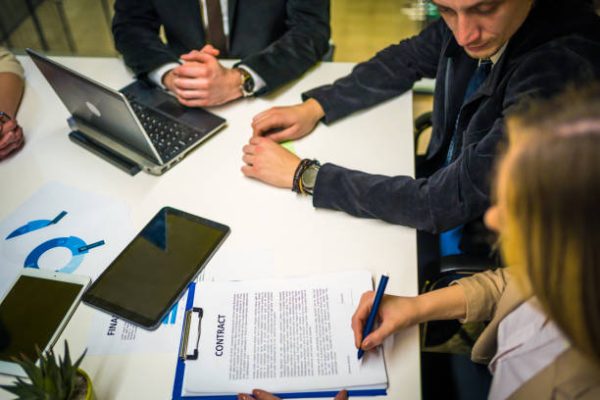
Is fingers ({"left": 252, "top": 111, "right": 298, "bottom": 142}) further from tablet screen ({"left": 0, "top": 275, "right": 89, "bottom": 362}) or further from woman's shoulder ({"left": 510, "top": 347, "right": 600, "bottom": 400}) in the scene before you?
woman's shoulder ({"left": 510, "top": 347, "right": 600, "bottom": 400})

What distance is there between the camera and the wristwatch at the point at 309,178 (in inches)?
41.1

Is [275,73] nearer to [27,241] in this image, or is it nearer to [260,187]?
[260,187]

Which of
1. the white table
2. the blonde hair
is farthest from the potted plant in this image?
the blonde hair

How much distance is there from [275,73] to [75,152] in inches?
23.0

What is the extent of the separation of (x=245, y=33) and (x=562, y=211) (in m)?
1.38

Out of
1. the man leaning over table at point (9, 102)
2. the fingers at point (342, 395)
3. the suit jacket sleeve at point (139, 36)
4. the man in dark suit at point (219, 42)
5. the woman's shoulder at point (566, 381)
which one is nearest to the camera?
the woman's shoulder at point (566, 381)

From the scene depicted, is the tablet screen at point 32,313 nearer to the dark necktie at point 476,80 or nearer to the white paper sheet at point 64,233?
the white paper sheet at point 64,233

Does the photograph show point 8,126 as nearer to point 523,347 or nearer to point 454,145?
point 454,145

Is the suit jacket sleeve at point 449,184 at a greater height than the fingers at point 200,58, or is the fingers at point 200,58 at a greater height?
the fingers at point 200,58

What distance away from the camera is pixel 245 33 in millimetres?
1635

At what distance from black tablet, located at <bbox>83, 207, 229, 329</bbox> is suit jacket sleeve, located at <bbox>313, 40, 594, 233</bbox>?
0.26 meters

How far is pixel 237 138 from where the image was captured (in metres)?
1.23

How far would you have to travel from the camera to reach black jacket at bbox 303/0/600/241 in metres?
0.85

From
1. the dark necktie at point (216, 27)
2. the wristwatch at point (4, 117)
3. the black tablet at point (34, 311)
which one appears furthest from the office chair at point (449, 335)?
the wristwatch at point (4, 117)
